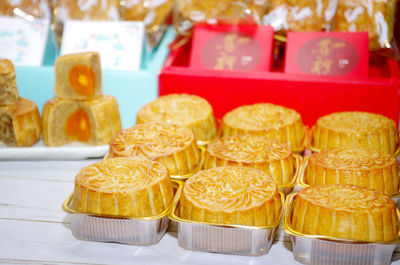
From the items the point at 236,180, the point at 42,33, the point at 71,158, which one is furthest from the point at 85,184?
the point at 42,33

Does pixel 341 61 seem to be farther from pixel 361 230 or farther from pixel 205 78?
pixel 361 230

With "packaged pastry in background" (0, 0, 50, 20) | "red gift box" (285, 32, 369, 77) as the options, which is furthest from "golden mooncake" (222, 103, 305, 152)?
"packaged pastry in background" (0, 0, 50, 20)

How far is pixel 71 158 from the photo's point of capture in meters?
1.66

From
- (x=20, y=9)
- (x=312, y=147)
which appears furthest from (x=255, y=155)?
(x=20, y=9)

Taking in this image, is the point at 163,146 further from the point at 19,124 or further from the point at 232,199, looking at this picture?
the point at 19,124

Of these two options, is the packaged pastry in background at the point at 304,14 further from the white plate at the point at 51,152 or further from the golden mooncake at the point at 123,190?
the golden mooncake at the point at 123,190

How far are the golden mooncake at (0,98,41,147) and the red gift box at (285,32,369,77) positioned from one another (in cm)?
104

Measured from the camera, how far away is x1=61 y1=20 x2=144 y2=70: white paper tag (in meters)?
1.98

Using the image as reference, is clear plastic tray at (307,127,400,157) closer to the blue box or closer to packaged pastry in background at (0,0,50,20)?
the blue box

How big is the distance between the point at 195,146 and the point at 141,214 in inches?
16.1

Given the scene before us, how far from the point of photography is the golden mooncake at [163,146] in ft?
4.52

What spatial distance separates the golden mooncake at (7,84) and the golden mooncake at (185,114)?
1.50 feet

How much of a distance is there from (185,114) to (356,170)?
685mm

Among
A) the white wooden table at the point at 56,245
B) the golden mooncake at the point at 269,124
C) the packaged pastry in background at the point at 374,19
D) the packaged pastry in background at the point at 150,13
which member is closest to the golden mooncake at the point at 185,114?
the golden mooncake at the point at 269,124
